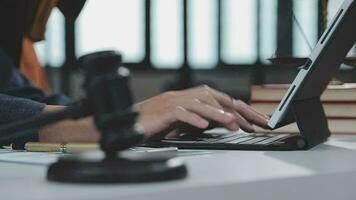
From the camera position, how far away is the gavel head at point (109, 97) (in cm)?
53

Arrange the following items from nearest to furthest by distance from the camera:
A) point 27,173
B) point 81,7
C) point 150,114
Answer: point 27,173 → point 150,114 → point 81,7

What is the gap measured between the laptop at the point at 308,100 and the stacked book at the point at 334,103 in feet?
0.50

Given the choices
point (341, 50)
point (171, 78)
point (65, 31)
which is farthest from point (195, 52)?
point (341, 50)

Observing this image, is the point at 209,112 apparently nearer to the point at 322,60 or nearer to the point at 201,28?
the point at 322,60

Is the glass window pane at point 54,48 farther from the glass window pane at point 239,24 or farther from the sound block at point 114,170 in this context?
the sound block at point 114,170

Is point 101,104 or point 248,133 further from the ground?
point 101,104

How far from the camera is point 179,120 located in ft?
3.08

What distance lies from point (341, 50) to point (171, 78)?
14.7 ft

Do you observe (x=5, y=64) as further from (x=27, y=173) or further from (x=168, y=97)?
(x=27, y=173)

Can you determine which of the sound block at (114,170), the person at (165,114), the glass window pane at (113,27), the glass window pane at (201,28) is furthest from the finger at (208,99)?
the glass window pane at (201,28)

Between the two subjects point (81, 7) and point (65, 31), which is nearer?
point (81, 7)

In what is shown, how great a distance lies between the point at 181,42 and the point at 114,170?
16.1 ft

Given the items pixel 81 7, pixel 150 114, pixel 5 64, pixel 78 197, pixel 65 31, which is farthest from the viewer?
pixel 65 31

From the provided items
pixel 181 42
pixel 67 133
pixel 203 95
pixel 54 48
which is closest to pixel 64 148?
pixel 67 133
